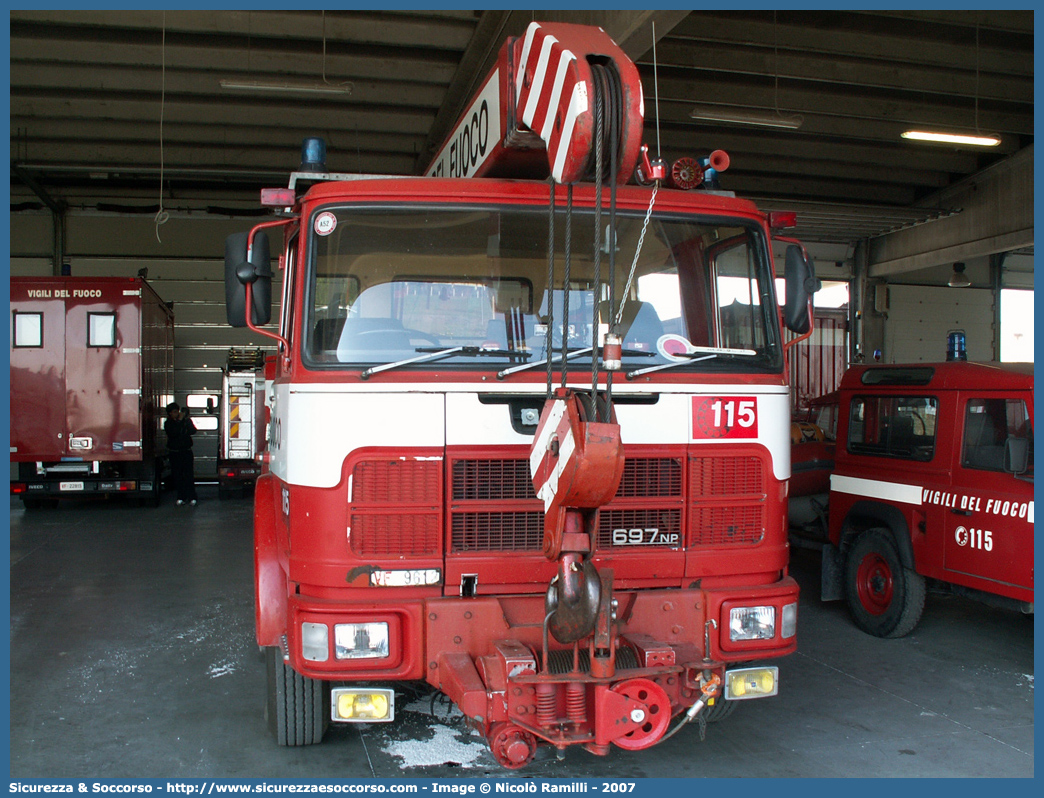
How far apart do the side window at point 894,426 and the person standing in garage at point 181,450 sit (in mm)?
10710

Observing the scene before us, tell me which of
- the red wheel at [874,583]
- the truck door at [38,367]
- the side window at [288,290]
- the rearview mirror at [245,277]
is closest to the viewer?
the rearview mirror at [245,277]

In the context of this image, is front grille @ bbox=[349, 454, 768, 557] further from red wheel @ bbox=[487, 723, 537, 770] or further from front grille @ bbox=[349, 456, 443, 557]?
red wheel @ bbox=[487, 723, 537, 770]

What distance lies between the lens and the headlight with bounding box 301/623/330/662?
334cm

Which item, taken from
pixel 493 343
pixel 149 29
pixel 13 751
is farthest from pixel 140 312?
pixel 493 343

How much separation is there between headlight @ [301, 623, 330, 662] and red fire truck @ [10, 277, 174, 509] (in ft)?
32.6

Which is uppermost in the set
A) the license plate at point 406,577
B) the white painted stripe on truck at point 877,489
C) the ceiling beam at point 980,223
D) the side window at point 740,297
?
the ceiling beam at point 980,223

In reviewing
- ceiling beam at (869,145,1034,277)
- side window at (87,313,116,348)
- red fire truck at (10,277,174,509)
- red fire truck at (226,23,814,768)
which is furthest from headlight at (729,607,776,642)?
ceiling beam at (869,145,1034,277)

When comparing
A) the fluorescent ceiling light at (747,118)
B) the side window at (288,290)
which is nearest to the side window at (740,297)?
the side window at (288,290)

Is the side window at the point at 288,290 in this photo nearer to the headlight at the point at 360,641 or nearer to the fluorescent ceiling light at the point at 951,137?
the headlight at the point at 360,641

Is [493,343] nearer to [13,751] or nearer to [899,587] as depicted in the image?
[13,751]

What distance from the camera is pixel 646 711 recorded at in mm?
3105

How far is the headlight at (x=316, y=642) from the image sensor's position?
3.34 m

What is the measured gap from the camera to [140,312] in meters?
12.1

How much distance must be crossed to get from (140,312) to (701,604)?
1079cm
